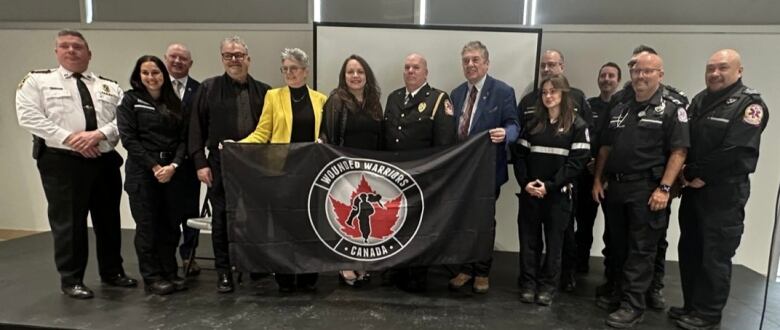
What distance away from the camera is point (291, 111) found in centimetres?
261

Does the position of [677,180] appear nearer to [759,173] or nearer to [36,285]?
[759,173]

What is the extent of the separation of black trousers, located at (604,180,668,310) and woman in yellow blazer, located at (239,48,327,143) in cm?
190

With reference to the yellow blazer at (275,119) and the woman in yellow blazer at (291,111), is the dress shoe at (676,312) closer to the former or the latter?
the woman in yellow blazer at (291,111)

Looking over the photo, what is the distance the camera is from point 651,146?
2324mm

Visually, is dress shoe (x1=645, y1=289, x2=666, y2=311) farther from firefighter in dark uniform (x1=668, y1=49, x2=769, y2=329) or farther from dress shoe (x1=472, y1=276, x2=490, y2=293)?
dress shoe (x1=472, y1=276, x2=490, y2=293)

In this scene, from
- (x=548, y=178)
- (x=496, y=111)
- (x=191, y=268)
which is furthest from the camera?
(x=191, y=268)

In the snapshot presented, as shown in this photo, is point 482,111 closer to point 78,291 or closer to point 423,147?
point 423,147

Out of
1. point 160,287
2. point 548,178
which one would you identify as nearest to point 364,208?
point 548,178

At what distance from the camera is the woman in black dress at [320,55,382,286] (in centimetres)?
260

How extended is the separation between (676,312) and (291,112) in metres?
2.74

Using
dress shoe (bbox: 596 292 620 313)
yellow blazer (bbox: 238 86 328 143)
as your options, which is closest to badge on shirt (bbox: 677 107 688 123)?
dress shoe (bbox: 596 292 620 313)

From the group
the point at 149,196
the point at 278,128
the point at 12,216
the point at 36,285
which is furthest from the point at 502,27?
the point at 12,216

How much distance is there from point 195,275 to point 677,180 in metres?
3.37

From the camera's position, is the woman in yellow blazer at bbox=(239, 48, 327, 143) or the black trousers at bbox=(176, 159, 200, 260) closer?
the woman in yellow blazer at bbox=(239, 48, 327, 143)
